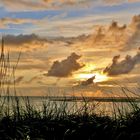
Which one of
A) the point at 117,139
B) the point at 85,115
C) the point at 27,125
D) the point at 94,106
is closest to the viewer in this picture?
the point at 117,139

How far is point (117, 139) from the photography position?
821 cm

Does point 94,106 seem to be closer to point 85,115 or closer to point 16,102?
point 85,115

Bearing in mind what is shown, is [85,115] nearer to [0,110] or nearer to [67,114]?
[67,114]

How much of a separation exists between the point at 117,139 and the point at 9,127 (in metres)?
2.40

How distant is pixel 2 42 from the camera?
10.0 meters

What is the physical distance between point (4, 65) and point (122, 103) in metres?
3.25

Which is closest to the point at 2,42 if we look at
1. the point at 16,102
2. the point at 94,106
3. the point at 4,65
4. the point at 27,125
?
the point at 4,65

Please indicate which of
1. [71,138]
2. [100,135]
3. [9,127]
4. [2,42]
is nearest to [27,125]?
[9,127]

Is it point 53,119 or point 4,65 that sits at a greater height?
point 4,65

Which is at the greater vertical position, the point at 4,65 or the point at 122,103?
the point at 4,65

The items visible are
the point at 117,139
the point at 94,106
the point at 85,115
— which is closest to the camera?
the point at 117,139

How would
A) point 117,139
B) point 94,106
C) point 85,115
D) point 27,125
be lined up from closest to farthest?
point 117,139 < point 27,125 < point 85,115 < point 94,106

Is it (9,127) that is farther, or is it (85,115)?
(85,115)

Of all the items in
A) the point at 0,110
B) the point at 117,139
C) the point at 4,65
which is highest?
the point at 4,65
